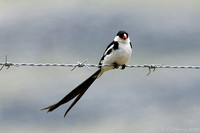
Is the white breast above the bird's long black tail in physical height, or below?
above

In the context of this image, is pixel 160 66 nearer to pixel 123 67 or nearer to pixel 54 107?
pixel 123 67

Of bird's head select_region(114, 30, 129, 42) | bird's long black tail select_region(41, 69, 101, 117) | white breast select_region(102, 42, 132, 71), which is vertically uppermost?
bird's head select_region(114, 30, 129, 42)

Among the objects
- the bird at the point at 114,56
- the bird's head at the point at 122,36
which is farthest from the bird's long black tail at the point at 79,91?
the bird's head at the point at 122,36

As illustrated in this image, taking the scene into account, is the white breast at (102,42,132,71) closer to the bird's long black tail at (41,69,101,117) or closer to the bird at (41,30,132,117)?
the bird at (41,30,132,117)

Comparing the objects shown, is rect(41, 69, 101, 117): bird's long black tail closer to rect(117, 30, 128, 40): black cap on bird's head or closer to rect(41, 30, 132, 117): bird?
rect(41, 30, 132, 117): bird

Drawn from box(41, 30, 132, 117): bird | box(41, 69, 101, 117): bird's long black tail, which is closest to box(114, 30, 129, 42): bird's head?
box(41, 30, 132, 117): bird

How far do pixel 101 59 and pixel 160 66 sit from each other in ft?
2.80

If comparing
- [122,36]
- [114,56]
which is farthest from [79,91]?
[122,36]

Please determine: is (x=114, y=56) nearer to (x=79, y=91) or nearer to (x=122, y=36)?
(x=122, y=36)

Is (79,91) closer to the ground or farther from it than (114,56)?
closer to the ground

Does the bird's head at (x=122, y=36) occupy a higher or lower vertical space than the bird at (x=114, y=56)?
higher

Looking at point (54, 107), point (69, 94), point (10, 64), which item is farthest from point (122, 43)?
point (10, 64)

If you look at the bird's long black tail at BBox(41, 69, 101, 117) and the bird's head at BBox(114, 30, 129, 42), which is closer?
the bird's long black tail at BBox(41, 69, 101, 117)

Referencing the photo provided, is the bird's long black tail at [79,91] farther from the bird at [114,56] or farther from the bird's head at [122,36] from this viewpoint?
the bird's head at [122,36]
